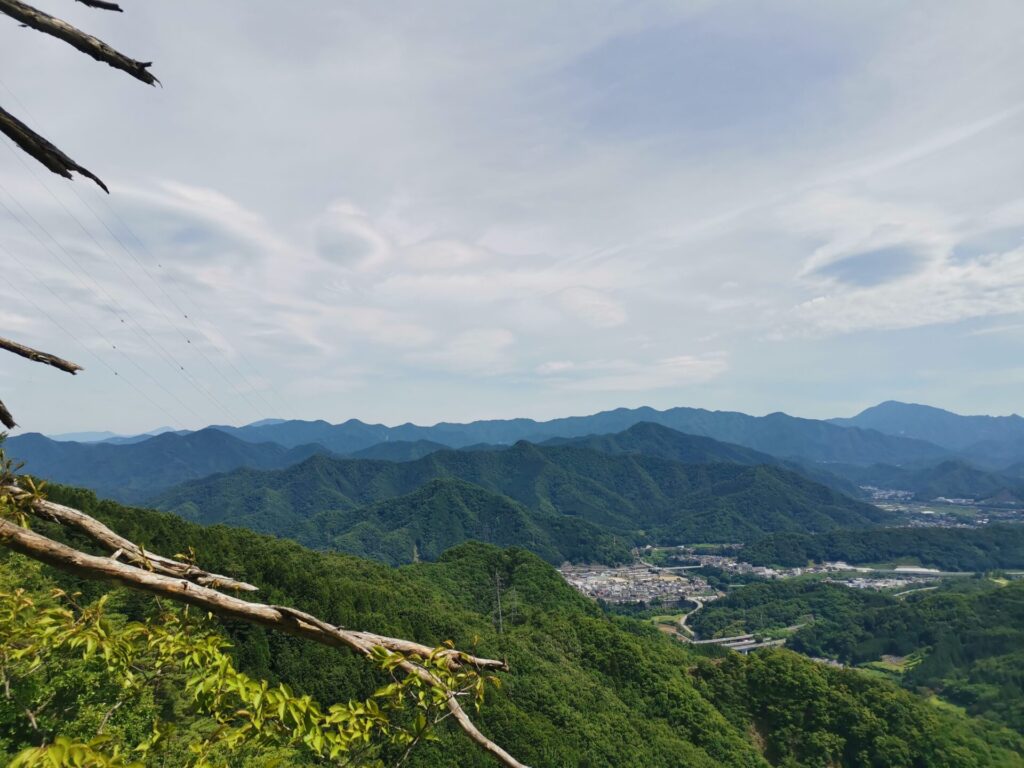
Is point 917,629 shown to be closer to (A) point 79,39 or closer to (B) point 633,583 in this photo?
(B) point 633,583

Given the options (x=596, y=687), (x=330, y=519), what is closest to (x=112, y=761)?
(x=596, y=687)

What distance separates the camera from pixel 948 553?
6437 inches

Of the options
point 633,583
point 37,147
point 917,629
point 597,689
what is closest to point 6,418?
point 37,147

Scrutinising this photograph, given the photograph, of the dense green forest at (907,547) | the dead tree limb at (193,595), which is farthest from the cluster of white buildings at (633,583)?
the dead tree limb at (193,595)

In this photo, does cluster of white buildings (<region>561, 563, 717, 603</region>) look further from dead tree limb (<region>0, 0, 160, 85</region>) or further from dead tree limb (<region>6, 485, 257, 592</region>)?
dead tree limb (<region>0, 0, 160, 85</region>)

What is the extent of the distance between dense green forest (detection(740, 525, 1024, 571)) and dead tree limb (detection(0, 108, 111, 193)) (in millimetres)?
208157

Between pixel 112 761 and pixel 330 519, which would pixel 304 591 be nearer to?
pixel 112 761

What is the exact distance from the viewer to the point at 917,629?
8775 cm

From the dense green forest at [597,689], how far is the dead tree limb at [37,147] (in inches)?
1241

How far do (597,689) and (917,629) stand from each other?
78735 millimetres

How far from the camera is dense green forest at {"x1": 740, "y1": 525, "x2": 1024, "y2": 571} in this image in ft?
525

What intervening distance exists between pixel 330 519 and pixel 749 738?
555 feet

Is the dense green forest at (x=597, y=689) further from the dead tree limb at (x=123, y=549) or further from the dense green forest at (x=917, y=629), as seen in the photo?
the dead tree limb at (x=123, y=549)

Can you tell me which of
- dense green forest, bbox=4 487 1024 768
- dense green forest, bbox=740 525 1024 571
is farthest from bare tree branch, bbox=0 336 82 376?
dense green forest, bbox=740 525 1024 571
